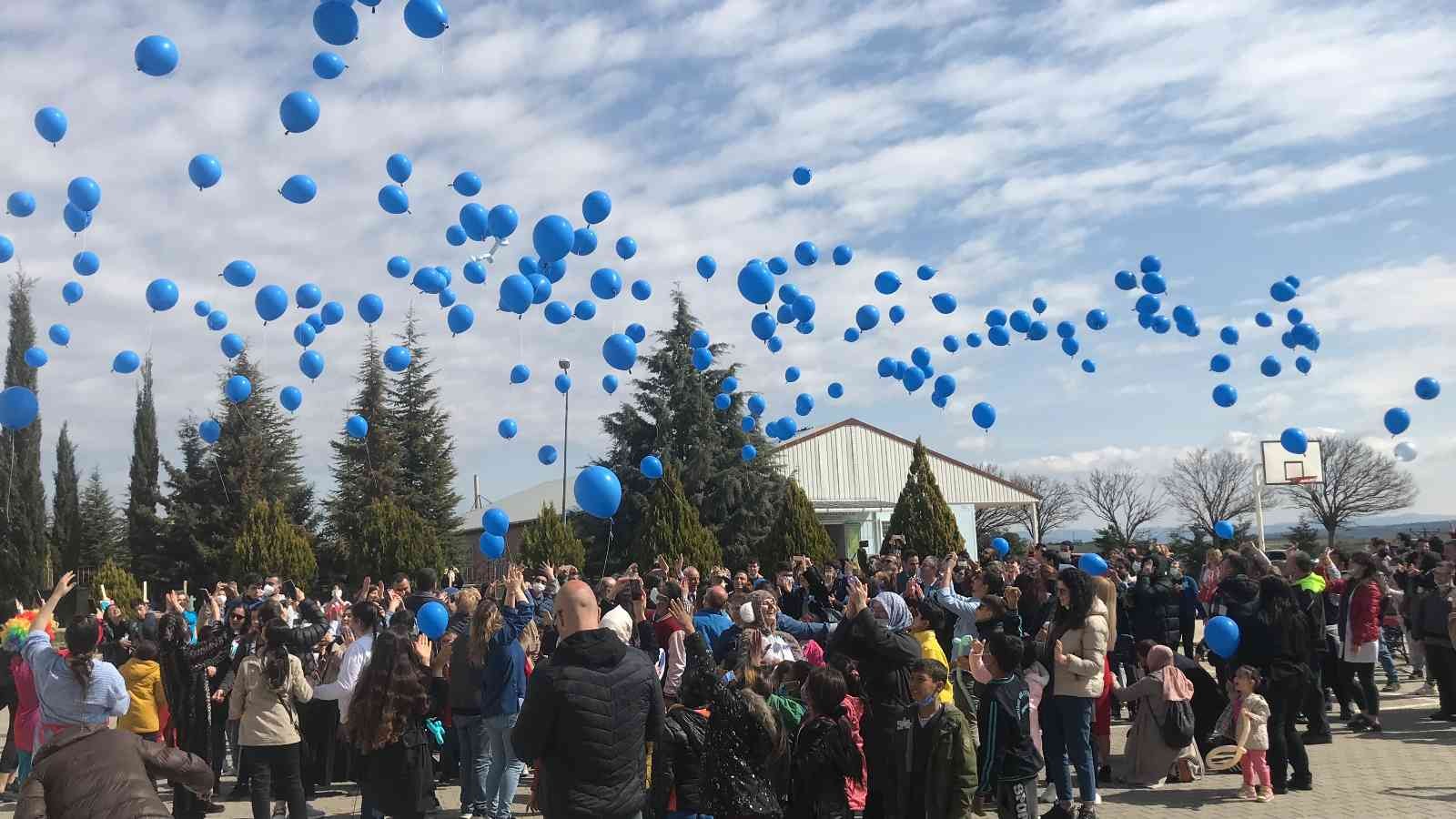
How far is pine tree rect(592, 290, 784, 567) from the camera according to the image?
3288 centimetres

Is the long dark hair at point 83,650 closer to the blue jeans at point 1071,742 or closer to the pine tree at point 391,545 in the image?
the blue jeans at point 1071,742

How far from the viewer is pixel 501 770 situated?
7875 mm

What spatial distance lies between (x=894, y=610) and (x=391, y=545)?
1033 inches

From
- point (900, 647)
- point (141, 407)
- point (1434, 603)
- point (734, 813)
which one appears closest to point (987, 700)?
point (900, 647)

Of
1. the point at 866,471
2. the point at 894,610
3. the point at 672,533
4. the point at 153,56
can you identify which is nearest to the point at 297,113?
the point at 153,56

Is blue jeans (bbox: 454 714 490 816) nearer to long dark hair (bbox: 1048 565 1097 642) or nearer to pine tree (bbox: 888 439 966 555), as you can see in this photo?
long dark hair (bbox: 1048 565 1097 642)

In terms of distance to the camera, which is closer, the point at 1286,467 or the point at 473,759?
the point at 473,759

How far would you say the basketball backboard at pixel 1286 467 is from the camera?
30667 millimetres

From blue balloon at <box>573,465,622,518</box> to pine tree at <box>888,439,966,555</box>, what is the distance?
18.9 m

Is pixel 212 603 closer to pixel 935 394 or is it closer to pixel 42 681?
pixel 42 681

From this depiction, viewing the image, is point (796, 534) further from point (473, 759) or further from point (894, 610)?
point (473, 759)

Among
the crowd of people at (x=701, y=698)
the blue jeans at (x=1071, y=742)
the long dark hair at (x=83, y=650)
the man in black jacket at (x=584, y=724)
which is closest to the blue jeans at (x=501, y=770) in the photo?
the crowd of people at (x=701, y=698)

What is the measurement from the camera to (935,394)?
1850 cm

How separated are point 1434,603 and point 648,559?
738 inches
